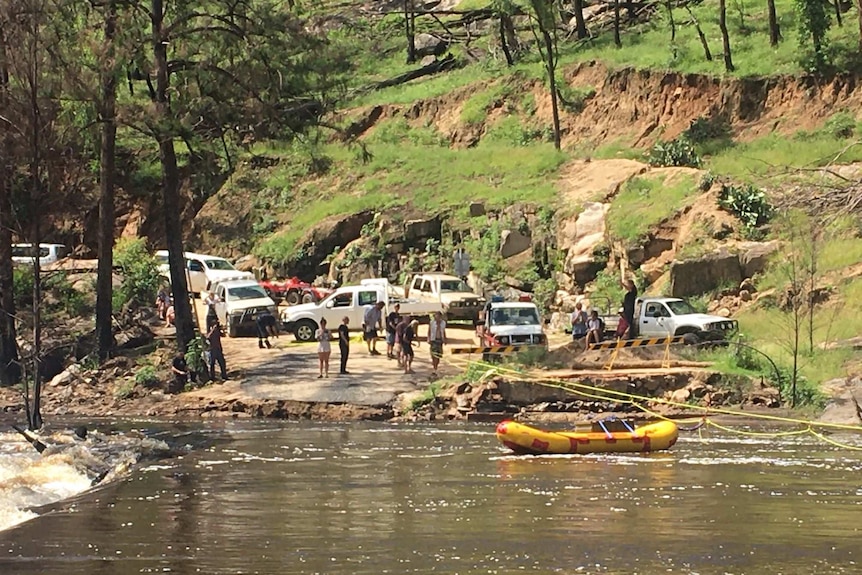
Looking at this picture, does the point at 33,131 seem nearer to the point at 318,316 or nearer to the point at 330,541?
the point at 330,541

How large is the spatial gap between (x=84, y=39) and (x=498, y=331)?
12466mm

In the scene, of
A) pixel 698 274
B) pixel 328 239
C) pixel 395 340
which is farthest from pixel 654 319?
pixel 328 239

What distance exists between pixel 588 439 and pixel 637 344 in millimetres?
9195

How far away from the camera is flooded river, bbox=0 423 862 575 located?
569 inches

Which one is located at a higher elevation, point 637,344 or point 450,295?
point 450,295

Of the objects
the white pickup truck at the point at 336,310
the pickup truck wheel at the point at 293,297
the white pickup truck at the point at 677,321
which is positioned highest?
the pickup truck wheel at the point at 293,297

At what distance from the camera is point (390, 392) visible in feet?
102

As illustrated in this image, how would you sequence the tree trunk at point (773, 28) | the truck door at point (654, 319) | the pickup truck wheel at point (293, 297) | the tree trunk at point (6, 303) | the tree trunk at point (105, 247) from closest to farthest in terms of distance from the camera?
1. the tree trunk at point (6, 303)
2. the truck door at point (654, 319)
3. the tree trunk at point (105, 247)
4. the pickup truck wheel at point (293, 297)
5. the tree trunk at point (773, 28)

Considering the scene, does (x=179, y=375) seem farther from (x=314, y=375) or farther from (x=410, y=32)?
(x=410, y=32)

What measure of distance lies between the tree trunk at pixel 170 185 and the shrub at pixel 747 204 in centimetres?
1708

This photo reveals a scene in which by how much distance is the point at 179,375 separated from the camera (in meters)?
33.6

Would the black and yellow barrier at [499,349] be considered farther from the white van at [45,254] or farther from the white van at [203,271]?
the white van at [45,254]

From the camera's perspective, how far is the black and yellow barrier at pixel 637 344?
31453 mm

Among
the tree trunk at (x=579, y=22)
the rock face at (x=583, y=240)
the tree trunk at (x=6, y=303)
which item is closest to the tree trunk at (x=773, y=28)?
the tree trunk at (x=579, y=22)
